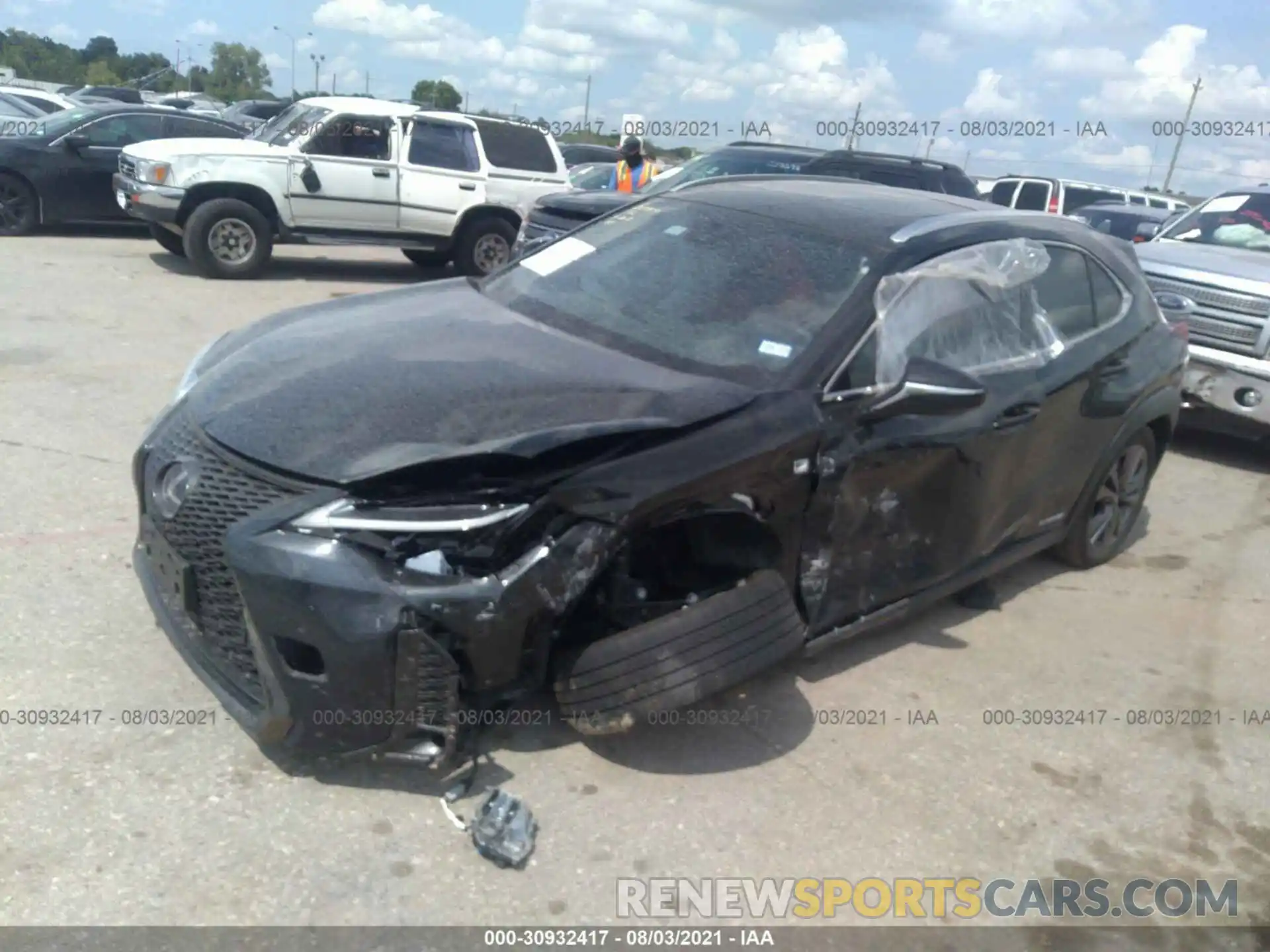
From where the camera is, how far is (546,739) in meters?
3.58

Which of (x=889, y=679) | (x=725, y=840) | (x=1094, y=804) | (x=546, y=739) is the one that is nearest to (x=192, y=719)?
(x=546, y=739)

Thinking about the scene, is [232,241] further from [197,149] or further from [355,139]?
[355,139]

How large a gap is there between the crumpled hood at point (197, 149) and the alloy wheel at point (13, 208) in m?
1.92

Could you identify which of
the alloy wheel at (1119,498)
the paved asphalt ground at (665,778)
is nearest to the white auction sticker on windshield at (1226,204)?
the alloy wheel at (1119,498)

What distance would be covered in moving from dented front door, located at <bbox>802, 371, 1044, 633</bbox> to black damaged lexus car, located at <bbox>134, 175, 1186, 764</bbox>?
0.01 meters

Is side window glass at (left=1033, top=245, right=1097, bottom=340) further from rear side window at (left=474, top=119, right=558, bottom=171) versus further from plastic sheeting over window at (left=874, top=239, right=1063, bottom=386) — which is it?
rear side window at (left=474, top=119, right=558, bottom=171)

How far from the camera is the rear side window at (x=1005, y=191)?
19500 mm

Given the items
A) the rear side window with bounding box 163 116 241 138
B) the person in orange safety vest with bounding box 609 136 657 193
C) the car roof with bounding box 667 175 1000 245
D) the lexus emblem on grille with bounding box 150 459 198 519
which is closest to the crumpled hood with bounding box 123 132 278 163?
the rear side window with bounding box 163 116 241 138

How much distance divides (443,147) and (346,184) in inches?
47.1

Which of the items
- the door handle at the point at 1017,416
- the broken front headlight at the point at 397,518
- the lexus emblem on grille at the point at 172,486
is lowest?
the lexus emblem on grille at the point at 172,486

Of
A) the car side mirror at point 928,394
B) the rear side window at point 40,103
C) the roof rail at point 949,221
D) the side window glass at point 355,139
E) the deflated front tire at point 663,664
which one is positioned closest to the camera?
the deflated front tire at point 663,664

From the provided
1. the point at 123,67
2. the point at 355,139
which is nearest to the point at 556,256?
the point at 355,139

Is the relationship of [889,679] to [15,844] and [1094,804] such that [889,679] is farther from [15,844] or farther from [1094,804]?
[15,844]

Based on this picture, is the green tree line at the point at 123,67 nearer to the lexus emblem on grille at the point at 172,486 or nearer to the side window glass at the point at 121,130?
the side window glass at the point at 121,130
